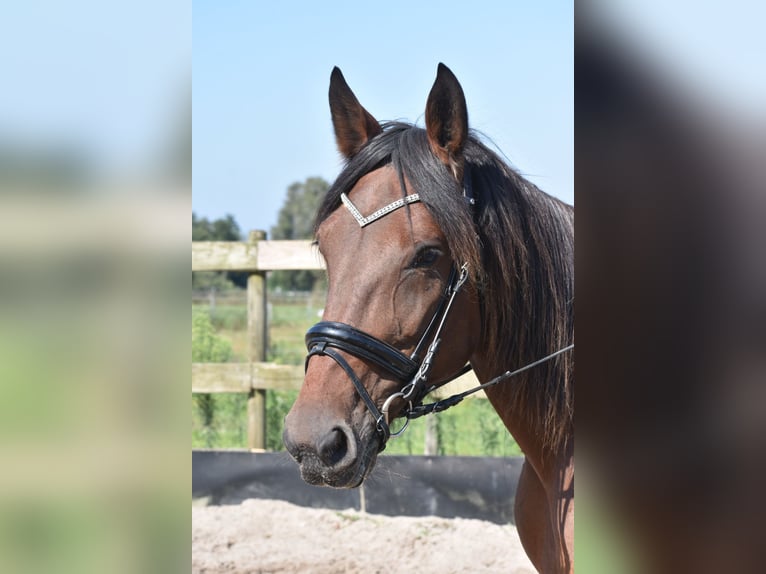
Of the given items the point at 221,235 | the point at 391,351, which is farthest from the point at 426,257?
the point at 221,235

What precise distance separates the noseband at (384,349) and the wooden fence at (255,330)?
3.46 m

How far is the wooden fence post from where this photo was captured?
5.42m

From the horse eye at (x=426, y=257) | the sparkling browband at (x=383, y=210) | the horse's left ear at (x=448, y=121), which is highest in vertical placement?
the horse's left ear at (x=448, y=121)

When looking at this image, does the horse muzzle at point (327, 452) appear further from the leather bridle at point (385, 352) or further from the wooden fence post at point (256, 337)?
the wooden fence post at point (256, 337)

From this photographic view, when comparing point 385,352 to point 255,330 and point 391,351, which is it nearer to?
point 391,351

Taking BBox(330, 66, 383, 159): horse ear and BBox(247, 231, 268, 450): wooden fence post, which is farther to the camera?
BBox(247, 231, 268, 450): wooden fence post

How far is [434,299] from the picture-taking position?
1835mm

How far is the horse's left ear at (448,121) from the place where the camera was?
6.33ft

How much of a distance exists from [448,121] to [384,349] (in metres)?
0.70

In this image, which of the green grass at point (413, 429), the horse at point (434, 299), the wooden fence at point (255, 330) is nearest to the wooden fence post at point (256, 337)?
the wooden fence at point (255, 330)

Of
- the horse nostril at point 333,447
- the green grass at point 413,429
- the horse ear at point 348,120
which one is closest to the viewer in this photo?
the horse nostril at point 333,447

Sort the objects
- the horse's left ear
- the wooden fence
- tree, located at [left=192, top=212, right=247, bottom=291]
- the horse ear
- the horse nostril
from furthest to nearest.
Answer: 1. tree, located at [left=192, top=212, right=247, bottom=291]
2. the wooden fence
3. the horse ear
4. the horse's left ear
5. the horse nostril

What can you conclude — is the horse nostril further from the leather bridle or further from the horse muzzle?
the leather bridle

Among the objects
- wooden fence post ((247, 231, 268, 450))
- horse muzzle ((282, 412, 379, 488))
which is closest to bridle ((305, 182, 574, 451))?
horse muzzle ((282, 412, 379, 488))
